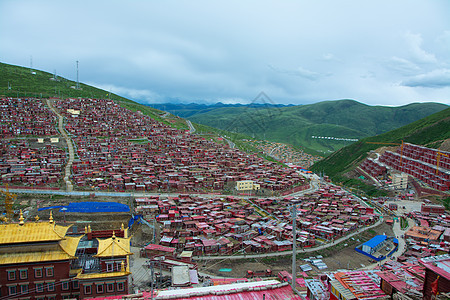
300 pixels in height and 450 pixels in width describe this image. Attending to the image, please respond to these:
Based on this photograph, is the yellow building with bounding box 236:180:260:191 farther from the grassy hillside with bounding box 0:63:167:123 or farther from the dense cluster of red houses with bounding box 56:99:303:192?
the grassy hillside with bounding box 0:63:167:123

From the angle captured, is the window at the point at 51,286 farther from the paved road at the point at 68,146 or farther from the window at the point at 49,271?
the paved road at the point at 68,146

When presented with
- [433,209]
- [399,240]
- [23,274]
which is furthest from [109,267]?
[433,209]

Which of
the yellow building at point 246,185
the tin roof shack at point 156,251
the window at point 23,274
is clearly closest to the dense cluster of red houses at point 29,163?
the tin roof shack at point 156,251

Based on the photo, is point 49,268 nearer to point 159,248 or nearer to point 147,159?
point 159,248

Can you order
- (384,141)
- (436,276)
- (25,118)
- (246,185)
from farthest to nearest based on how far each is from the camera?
(384,141)
(25,118)
(246,185)
(436,276)

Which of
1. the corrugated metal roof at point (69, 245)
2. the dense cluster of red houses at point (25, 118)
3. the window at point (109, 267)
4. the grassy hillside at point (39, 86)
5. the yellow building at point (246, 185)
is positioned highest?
the grassy hillside at point (39, 86)

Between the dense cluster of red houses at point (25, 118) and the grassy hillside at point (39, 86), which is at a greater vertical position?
the grassy hillside at point (39, 86)

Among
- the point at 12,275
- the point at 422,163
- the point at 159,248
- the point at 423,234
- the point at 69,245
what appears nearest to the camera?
the point at 12,275

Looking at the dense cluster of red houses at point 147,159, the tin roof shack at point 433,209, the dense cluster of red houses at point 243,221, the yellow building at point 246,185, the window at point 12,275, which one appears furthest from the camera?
the yellow building at point 246,185
